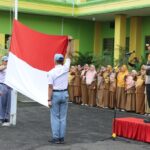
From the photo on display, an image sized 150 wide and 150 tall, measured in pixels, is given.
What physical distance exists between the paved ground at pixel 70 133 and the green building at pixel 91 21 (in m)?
8.41

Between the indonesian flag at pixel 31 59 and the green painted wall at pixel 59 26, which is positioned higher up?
the green painted wall at pixel 59 26

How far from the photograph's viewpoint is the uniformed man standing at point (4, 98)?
11.6m

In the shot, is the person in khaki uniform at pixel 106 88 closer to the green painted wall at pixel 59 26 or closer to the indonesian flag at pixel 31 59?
the indonesian flag at pixel 31 59

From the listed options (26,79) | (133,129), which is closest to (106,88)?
(26,79)

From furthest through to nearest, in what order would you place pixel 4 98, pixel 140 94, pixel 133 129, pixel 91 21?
1. pixel 91 21
2. pixel 140 94
3. pixel 4 98
4. pixel 133 129

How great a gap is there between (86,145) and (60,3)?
16.3 m

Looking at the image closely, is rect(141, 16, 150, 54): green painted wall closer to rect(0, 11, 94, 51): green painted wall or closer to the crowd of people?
rect(0, 11, 94, 51): green painted wall

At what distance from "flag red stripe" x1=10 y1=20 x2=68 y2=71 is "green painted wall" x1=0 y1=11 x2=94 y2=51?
43.2 feet

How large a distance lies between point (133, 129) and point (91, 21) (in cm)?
1764

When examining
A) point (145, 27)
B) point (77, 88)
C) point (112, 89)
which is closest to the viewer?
point (112, 89)

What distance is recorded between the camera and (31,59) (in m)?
11.0

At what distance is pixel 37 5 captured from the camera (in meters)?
24.1

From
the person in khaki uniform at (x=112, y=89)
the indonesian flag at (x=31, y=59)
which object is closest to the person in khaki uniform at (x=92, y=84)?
the person in khaki uniform at (x=112, y=89)

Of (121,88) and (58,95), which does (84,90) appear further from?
(58,95)
